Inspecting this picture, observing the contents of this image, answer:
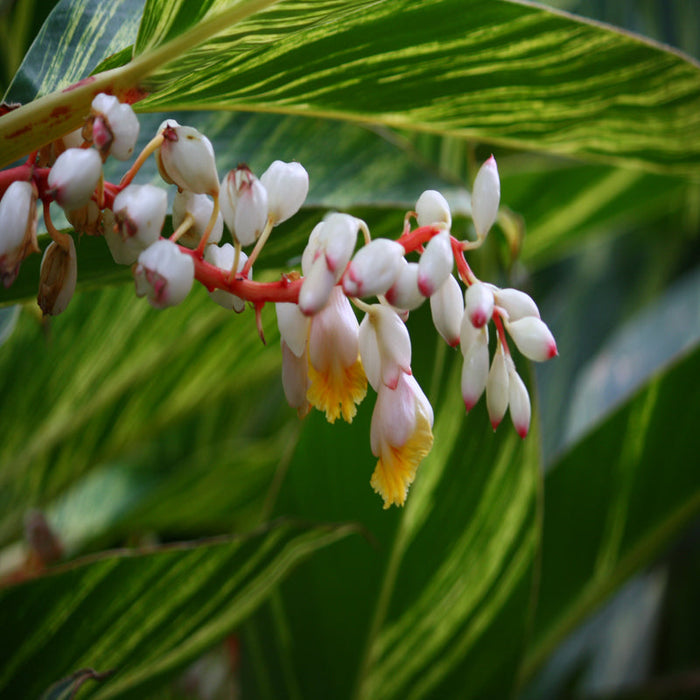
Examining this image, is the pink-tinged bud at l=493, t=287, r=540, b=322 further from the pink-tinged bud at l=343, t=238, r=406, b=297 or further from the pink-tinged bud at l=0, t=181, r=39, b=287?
the pink-tinged bud at l=0, t=181, r=39, b=287

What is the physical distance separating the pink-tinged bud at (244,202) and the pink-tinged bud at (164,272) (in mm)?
29

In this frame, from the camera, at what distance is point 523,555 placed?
2.13 ft

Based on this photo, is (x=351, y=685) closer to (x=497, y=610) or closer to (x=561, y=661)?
(x=497, y=610)

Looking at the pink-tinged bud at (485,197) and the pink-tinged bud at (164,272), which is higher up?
the pink-tinged bud at (164,272)

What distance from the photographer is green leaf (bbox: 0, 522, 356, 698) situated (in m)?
0.46

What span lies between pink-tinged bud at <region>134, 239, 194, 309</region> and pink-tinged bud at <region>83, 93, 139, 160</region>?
Result: 36 millimetres

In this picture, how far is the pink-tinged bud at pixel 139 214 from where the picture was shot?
0.29 metres

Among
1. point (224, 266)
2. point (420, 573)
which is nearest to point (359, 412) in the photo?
point (420, 573)

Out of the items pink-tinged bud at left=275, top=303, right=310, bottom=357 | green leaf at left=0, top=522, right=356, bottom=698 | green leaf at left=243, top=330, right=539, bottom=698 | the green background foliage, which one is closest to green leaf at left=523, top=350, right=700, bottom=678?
the green background foliage

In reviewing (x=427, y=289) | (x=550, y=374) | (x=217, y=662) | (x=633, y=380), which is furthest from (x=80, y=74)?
(x=550, y=374)

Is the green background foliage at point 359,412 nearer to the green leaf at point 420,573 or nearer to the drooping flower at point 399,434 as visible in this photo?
the green leaf at point 420,573

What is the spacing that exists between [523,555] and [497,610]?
0.06 metres

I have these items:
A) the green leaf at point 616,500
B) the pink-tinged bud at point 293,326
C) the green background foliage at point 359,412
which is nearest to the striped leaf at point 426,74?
the green background foliage at point 359,412

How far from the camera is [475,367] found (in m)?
0.32
